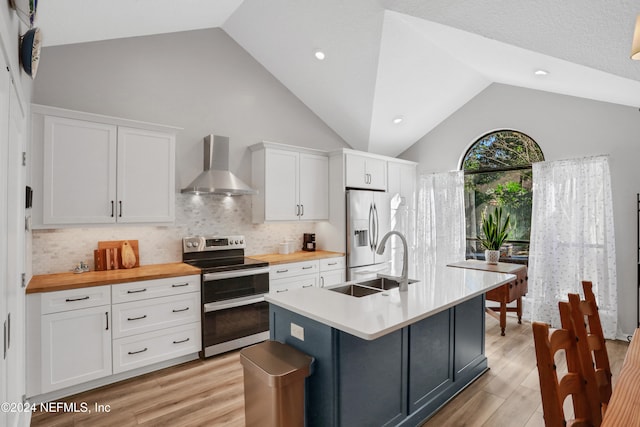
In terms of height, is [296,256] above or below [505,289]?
above

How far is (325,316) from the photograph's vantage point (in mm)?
1832

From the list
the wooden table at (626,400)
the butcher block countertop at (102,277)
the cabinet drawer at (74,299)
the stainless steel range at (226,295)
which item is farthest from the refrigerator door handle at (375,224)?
the wooden table at (626,400)

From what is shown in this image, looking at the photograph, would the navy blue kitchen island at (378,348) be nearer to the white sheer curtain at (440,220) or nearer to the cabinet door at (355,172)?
the cabinet door at (355,172)

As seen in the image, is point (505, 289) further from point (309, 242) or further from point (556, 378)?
point (556, 378)

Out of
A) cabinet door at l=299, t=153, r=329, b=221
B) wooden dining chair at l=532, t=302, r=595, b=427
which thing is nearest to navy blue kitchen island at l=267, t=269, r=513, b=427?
wooden dining chair at l=532, t=302, r=595, b=427

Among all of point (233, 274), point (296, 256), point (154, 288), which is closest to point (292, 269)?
point (296, 256)

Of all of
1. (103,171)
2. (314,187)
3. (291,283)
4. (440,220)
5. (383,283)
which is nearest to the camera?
(383,283)

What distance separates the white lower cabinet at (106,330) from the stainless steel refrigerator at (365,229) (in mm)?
2136

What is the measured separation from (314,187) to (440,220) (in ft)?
7.37

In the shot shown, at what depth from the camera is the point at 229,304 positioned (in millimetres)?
3547

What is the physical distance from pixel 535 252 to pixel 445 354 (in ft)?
8.74

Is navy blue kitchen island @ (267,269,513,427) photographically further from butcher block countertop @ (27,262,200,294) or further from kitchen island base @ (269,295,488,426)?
butcher block countertop @ (27,262,200,294)

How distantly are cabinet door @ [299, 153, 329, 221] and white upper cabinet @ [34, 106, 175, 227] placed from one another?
1680 mm

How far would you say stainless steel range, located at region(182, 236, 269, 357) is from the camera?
136 inches
